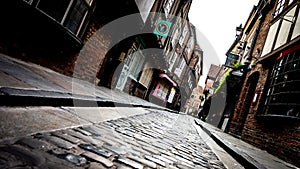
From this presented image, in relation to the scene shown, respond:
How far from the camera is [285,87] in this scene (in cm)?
577

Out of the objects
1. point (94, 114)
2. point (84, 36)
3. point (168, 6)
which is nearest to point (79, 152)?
point (94, 114)

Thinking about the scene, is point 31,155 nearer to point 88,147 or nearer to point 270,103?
point 88,147

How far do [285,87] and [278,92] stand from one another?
31cm

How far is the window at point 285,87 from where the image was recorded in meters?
5.17

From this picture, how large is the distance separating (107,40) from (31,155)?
695 cm

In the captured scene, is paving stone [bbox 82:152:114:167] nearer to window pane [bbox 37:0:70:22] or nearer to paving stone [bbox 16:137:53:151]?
paving stone [bbox 16:137:53:151]

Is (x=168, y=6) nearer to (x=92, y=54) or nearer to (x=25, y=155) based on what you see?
(x=92, y=54)

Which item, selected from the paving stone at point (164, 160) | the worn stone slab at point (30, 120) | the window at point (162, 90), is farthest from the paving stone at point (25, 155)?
→ the window at point (162, 90)

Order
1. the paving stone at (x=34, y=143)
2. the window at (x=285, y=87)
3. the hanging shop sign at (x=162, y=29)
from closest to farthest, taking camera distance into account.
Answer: the paving stone at (x=34, y=143), the window at (x=285, y=87), the hanging shop sign at (x=162, y=29)

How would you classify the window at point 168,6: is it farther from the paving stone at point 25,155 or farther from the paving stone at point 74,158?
the paving stone at point 25,155

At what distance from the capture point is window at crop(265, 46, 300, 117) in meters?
5.17

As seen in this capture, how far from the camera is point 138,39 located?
424 inches

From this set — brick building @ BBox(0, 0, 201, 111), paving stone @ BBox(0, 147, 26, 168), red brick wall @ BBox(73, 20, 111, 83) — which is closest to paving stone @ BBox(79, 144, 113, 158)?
paving stone @ BBox(0, 147, 26, 168)

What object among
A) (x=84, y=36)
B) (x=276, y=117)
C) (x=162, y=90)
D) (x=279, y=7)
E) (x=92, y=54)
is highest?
(x=279, y=7)
